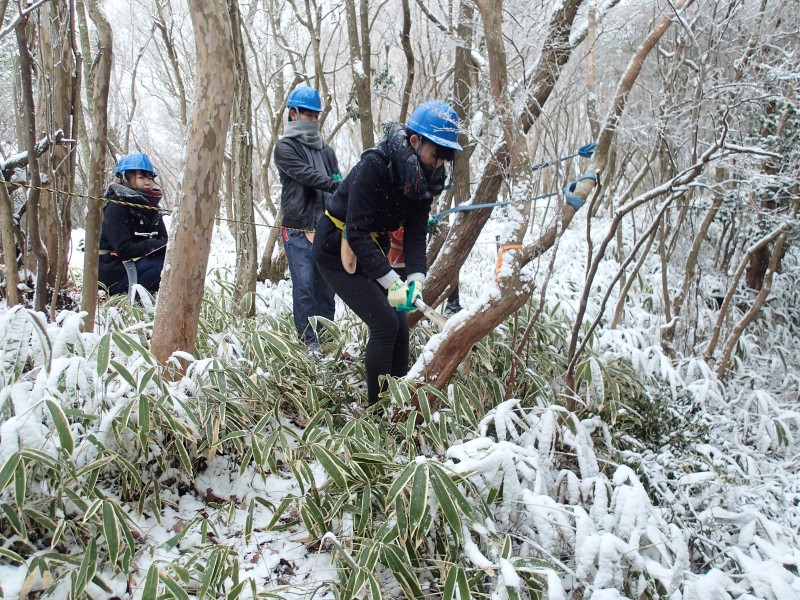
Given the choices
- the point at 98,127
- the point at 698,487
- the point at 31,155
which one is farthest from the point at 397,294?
the point at 698,487

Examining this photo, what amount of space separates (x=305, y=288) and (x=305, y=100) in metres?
1.28

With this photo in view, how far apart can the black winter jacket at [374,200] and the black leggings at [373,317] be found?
0.21 ft

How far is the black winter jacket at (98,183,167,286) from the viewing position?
3293 millimetres

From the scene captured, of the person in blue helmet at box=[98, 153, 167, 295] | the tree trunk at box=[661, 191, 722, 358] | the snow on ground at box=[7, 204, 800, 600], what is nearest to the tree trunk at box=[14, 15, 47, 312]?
the snow on ground at box=[7, 204, 800, 600]

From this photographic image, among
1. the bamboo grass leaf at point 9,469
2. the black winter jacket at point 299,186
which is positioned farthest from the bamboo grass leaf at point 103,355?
the black winter jacket at point 299,186

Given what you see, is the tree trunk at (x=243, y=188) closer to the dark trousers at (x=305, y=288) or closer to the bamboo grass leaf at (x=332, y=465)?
the dark trousers at (x=305, y=288)

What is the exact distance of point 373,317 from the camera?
7.73 ft

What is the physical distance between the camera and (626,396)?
2.99 m

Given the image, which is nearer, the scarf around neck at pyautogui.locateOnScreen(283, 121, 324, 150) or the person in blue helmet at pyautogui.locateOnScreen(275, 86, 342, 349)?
the person in blue helmet at pyautogui.locateOnScreen(275, 86, 342, 349)

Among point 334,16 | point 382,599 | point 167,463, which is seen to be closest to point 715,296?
point 382,599

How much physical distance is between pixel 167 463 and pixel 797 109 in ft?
15.6

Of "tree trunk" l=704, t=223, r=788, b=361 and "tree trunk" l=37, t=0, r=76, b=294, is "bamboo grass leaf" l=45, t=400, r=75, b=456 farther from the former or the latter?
"tree trunk" l=704, t=223, r=788, b=361

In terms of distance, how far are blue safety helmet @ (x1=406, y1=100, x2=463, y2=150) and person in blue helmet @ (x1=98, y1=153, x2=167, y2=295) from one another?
6.36 ft

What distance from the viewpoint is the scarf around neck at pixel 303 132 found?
11.0 feet
